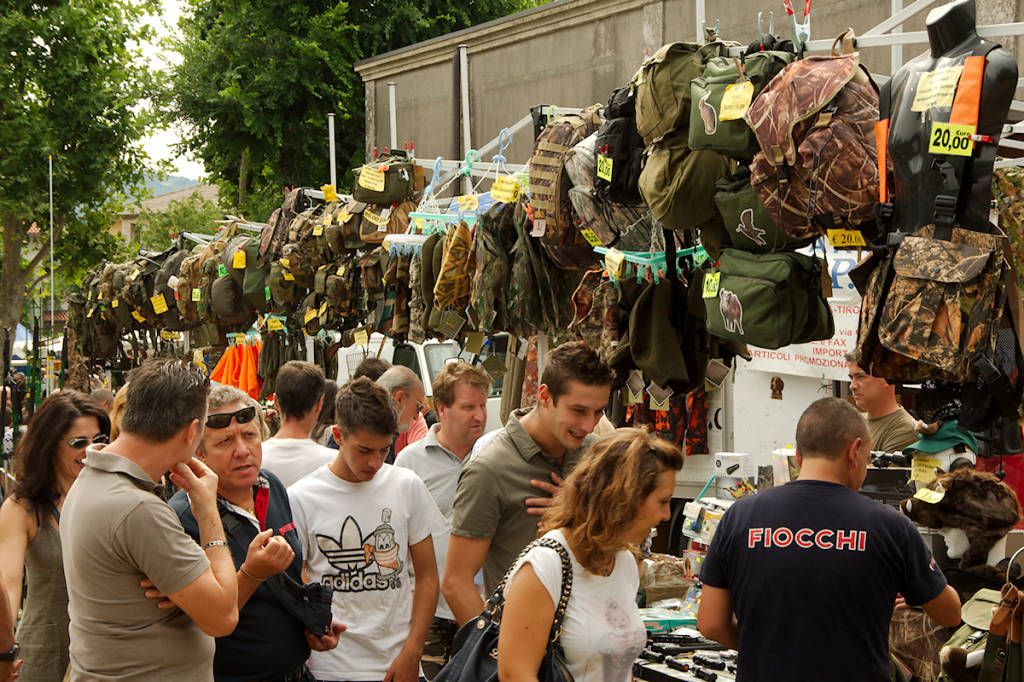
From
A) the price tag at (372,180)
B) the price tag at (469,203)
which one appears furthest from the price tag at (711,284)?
the price tag at (372,180)

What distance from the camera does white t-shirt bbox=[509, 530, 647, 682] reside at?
271 centimetres

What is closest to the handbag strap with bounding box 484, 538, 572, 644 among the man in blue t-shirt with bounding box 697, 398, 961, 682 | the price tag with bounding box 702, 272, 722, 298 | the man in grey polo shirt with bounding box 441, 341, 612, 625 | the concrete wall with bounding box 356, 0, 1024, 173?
the man in grey polo shirt with bounding box 441, 341, 612, 625

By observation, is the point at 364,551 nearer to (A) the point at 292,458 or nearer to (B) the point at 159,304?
(A) the point at 292,458

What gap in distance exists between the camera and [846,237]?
3592 millimetres

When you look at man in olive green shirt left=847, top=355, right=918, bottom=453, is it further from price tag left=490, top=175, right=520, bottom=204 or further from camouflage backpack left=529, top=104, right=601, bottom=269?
price tag left=490, top=175, right=520, bottom=204

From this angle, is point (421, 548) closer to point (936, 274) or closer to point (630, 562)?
point (630, 562)

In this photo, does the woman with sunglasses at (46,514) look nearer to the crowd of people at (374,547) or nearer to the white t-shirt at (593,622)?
the crowd of people at (374,547)

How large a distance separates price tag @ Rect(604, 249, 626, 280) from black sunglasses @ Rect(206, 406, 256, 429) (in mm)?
1697

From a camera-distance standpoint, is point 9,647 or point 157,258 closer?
point 9,647

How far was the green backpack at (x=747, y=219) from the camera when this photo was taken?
377 centimetres

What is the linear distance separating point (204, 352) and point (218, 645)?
841 centimetres

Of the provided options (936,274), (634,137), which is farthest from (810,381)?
(936,274)

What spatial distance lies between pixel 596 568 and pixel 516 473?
0.87 metres

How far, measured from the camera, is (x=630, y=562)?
115 inches
